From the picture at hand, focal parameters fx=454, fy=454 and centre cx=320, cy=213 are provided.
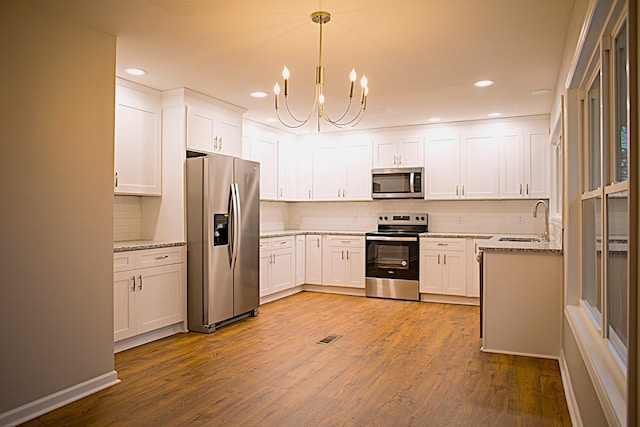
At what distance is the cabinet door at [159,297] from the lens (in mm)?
3959

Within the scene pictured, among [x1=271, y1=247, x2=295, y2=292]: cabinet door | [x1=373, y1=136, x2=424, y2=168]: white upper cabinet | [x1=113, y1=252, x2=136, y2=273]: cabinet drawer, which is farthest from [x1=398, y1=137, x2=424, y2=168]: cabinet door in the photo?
[x1=113, y1=252, x2=136, y2=273]: cabinet drawer

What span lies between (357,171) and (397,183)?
2.15 ft

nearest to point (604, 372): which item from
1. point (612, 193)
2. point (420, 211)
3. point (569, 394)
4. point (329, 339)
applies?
point (612, 193)

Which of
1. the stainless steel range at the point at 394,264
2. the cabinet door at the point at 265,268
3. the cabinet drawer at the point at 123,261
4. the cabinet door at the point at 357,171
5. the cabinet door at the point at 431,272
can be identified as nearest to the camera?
the cabinet drawer at the point at 123,261

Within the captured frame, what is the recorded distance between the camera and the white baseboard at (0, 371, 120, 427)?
8.32ft

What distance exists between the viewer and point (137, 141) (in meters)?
4.30

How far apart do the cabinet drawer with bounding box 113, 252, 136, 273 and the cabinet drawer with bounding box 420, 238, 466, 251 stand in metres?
3.60

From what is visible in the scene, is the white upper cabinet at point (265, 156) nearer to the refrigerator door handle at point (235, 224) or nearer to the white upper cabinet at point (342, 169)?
the white upper cabinet at point (342, 169)

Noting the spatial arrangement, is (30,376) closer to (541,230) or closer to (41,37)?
(41,37)

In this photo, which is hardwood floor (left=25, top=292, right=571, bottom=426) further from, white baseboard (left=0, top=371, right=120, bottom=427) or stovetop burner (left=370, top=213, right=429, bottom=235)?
stovetop burner (left=370, top=213, right=429, bottom=235)

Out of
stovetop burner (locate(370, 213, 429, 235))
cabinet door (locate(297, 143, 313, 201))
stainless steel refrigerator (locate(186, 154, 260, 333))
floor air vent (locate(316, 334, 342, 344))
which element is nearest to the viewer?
floor air vent (locate(316, 334, 342, 344))

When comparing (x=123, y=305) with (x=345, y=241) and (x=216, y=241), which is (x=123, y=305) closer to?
(x=216, y=241)

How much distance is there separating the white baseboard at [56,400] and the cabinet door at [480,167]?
4.72 meters

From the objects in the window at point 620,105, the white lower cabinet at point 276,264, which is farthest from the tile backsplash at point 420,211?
the window at point 620,105
